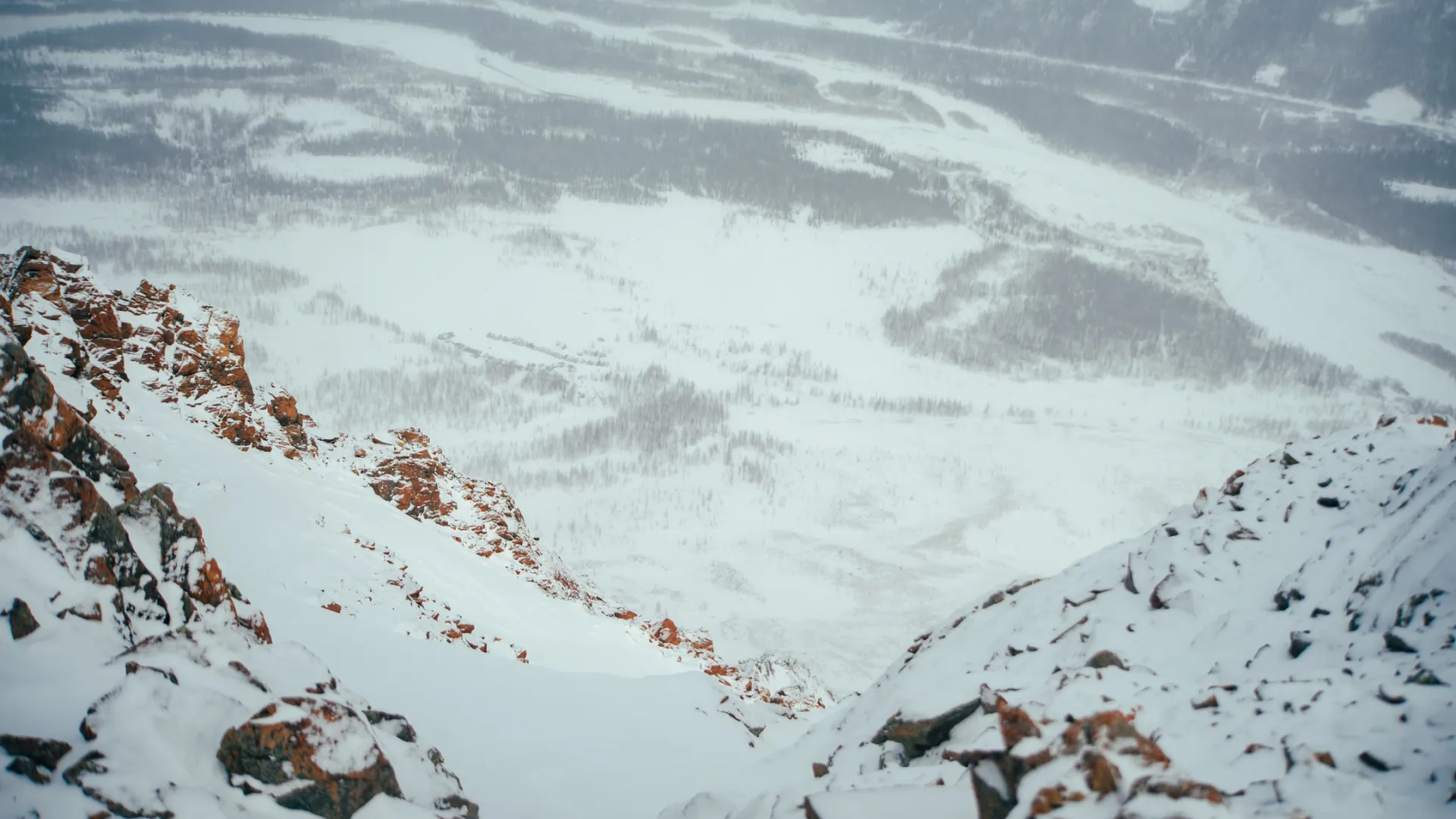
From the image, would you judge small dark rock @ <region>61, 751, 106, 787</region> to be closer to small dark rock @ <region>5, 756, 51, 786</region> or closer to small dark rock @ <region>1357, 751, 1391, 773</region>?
small dark rock @ <region>5, 756, 51, 786</region>

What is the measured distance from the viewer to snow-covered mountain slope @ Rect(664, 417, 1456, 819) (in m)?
5.41

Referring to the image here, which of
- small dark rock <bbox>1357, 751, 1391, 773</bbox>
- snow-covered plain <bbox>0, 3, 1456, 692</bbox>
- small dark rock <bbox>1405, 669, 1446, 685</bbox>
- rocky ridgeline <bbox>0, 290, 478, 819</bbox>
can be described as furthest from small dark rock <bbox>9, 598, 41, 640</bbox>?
snow-covered plain <bbox>0, 3, 1456, 692</bbox>

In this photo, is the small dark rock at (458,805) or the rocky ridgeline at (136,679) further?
the small dark rock at (458,805)

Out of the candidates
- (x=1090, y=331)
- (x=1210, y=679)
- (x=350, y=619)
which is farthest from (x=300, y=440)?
(x=1090, y=331)

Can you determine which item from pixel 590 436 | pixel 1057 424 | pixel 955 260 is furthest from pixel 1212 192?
pixel 590 436

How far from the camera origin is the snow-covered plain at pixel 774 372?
168 feet

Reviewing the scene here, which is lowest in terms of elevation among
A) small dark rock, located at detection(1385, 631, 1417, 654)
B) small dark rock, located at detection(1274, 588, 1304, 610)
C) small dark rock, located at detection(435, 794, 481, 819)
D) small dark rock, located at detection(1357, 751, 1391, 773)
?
small dark rock, located at detection(435, 794, 481, 819)

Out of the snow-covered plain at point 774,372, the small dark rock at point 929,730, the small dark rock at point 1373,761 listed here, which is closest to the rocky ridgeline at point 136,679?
the small dark rock at point 929,730

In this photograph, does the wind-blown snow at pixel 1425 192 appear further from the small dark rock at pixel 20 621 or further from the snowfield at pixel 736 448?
the small dark rock at pixel 20 621

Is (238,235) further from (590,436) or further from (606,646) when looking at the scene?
(606,646)

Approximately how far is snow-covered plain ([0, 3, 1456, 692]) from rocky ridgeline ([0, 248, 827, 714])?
19.1m

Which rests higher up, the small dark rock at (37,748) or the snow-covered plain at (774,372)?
the small dark rock at (37,748)

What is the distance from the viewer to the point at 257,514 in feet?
50.2

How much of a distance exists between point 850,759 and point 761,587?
125ft
